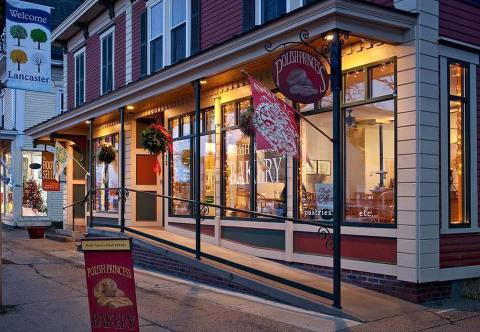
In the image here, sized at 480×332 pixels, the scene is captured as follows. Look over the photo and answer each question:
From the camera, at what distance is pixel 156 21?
15695mm

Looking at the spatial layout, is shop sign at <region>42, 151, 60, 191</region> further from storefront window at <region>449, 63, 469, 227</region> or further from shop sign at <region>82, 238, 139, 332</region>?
shop sign at <region>82, 238, 139, 332</region>

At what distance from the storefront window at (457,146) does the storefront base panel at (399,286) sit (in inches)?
42.6

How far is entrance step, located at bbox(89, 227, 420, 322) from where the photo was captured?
8.30m

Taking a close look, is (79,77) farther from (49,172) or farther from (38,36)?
(38,36)

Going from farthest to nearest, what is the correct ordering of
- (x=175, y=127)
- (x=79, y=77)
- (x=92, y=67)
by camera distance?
(x=79, y=77) → (x=92, y=67) → (x=175, y=127)

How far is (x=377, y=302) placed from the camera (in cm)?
860

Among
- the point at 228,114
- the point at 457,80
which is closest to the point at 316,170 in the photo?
the point at 457,80

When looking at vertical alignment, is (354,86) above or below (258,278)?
above

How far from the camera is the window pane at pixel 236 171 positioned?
12.4 metres

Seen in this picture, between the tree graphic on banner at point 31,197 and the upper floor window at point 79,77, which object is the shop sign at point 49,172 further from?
the tree graphic on banner at point 31,197

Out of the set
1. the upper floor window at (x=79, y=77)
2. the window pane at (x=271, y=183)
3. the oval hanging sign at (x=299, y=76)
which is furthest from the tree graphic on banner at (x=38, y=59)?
the upper floor window at (x=79, y=77)

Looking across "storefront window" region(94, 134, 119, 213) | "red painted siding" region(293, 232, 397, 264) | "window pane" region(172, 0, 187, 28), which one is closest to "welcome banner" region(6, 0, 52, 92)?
"red painted siding" region(293, 232, 397, 264)

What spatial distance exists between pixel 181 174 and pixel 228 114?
2.51 meters

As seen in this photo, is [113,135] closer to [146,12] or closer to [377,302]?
[146,12]
